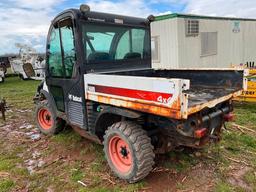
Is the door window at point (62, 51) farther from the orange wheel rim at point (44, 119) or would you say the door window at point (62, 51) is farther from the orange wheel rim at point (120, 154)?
the orange wheel rim at point (120, 154)

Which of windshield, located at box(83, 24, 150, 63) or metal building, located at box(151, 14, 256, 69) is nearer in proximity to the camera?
windshield, located at box(83, 24, 150, 63)

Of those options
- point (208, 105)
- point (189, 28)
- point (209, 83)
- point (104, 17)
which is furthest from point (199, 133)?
point (189, 28)

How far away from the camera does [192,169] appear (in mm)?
3830

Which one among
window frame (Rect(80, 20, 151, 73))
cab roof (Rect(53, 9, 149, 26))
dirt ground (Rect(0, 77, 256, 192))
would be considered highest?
cab roof (Rect(53, 9, 149, 26))

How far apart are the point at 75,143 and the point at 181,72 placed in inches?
86.7

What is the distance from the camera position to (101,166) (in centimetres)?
403

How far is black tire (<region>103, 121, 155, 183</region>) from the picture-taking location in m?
3.26

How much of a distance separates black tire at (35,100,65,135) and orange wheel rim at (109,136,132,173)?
173 centimetres

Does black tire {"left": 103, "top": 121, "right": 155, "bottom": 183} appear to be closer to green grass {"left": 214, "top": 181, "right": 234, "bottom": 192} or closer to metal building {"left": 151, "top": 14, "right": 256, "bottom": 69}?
green grass {"left": 214, "top": 181, "right": 234, "bottom": 192}

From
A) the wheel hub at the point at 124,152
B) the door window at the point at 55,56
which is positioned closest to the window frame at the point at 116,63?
the door window at the point at 55,56

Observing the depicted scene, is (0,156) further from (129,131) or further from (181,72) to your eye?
(181,72)

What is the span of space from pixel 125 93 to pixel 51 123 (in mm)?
2630

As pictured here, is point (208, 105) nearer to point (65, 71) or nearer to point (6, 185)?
point (65, 71)

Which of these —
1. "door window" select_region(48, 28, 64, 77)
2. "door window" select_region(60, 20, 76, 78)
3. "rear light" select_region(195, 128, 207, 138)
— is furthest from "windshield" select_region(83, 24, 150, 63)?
"rear light" select_region(195, 128, 207, 138)
